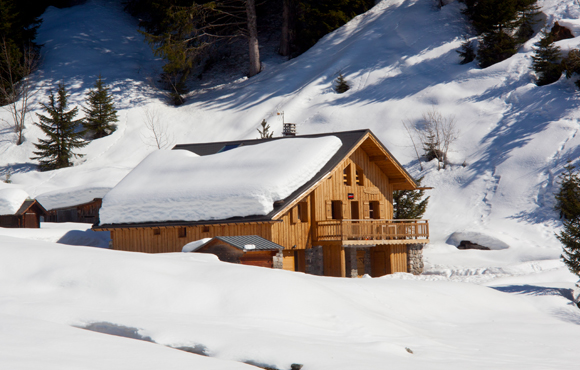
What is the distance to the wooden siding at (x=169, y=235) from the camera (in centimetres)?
2436

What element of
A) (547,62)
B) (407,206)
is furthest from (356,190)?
(547,62)

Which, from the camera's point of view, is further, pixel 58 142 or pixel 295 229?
pixel 58 142

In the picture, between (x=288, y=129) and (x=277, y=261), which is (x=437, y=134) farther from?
(x=277, y=261)

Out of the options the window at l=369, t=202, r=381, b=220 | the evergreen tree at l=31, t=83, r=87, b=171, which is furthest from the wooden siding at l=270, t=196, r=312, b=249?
the evergreen tree at l=31, t=83, r=87, b=171

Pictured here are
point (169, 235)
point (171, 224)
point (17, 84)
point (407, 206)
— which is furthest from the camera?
point (17, 84)

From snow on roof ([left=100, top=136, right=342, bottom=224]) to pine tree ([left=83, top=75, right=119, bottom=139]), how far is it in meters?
23.1

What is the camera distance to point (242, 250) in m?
19.9

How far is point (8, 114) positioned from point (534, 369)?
51.7m

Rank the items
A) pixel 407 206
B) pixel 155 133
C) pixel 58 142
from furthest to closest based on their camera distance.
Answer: pixel 155 133, pixel 58 142, pixel 407 206

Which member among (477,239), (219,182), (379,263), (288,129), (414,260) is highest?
(288,129)

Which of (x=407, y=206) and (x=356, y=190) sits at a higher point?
(x=356, y=190)

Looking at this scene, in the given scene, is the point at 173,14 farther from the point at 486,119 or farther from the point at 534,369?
the point at 534,369

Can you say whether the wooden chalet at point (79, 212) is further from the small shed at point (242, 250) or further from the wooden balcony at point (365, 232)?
the small shed at point (242, 250)

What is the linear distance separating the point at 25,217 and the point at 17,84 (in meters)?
29.1
